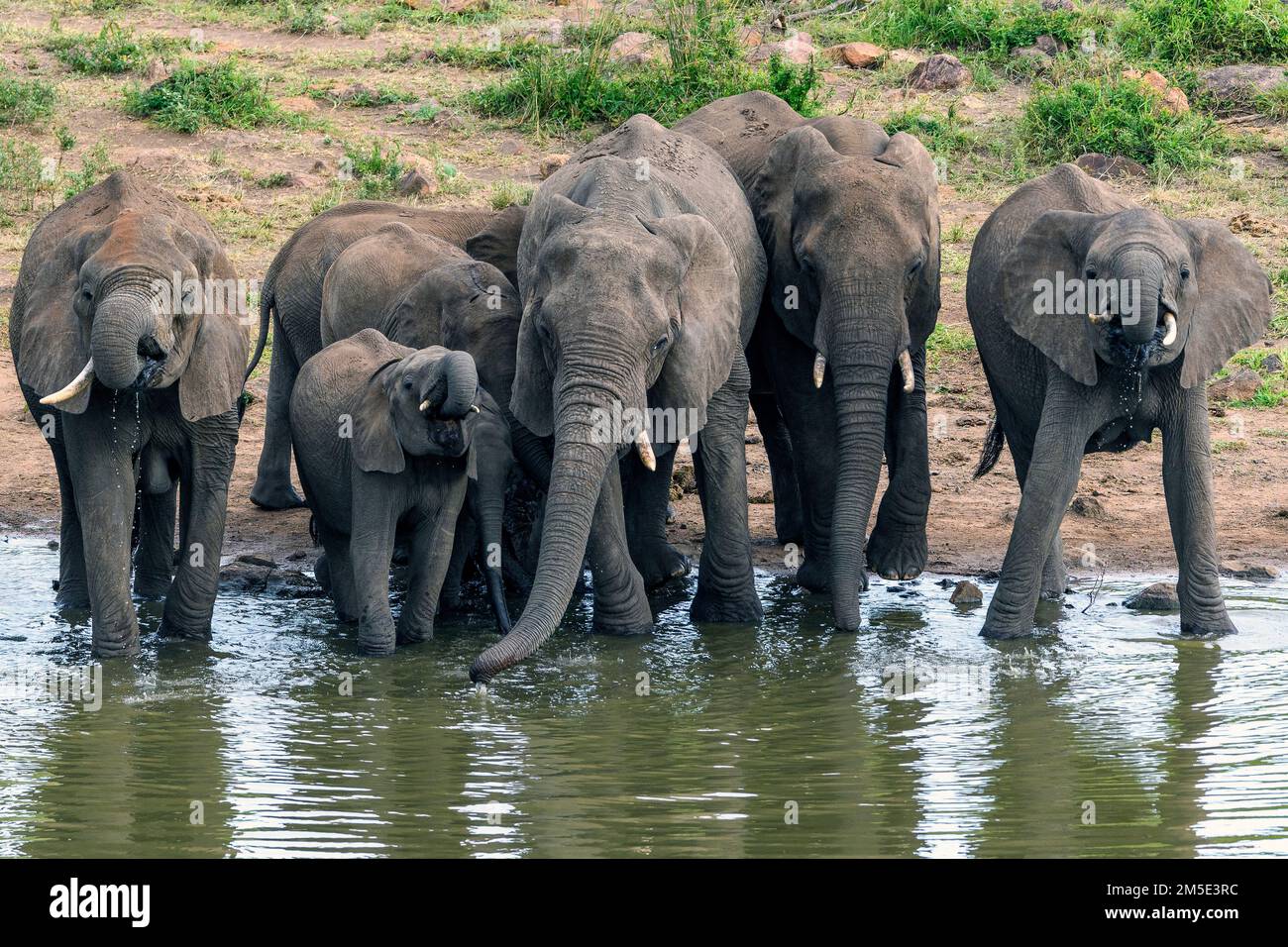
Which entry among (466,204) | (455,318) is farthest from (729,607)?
(466,204)

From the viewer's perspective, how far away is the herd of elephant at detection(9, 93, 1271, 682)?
27.1 feet

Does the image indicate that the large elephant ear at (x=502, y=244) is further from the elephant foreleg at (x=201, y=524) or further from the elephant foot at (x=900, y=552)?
the elephant foot at (x=900, y=552)

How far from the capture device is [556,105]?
1614cm

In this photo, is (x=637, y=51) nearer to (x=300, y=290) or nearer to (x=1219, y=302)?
(x=300, y=290)

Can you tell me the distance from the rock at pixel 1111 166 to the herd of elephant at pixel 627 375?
16.9 ft

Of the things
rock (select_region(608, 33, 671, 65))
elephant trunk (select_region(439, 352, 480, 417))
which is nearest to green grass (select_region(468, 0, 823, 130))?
rock (select_region(608, 33, 671, 65))

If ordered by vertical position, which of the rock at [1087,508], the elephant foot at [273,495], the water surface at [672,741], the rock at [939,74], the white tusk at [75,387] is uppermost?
the rock at [939,74]

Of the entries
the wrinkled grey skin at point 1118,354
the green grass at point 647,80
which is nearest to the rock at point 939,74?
the green grass at point 647,80

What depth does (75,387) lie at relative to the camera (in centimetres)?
810

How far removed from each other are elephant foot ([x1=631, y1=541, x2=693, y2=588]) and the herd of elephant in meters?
0.01

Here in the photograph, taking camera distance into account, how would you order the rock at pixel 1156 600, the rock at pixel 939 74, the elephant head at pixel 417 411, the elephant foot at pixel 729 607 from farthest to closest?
the rock at pixel 939 74
the rock at pixel 1156 600
the elephant foot at pixel 729 607
the elephant head at pixel 417 411

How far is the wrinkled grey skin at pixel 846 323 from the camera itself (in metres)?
9.16

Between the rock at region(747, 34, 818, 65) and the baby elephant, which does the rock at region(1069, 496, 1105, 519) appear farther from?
the rock at region(747, 34, 818, 65)

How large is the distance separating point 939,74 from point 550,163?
3.19m
